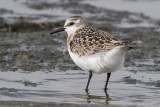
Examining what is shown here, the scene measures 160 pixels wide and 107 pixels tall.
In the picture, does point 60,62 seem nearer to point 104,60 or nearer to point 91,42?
point 91,42

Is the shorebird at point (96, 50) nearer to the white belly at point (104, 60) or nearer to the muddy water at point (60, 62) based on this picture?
the white belly at point (104, 60)

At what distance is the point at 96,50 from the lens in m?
7.60

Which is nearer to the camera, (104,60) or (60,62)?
(104,60)

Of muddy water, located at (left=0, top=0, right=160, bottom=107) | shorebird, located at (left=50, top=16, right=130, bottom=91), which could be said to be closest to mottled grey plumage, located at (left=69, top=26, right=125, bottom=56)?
shorebird, located at (left=50, top=16, right=130, bottom=91)

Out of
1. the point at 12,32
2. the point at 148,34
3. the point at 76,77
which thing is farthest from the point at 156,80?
the point at 12,32

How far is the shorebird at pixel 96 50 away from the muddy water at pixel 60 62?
0.51 metres

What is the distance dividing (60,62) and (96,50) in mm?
2358

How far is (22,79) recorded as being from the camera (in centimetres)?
845

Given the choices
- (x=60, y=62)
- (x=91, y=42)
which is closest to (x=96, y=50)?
(x=91, y=42)

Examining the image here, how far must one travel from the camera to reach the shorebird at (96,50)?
24.3 feet

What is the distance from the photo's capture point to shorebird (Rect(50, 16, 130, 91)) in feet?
24.3

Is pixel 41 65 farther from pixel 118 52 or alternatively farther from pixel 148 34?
pixel 148 34

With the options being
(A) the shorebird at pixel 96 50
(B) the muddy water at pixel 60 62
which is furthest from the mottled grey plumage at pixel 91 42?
(B) the muddy water at pixel 60 62

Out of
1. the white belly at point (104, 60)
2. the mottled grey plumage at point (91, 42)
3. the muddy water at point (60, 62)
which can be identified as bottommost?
the muddy water at point (60, 62)
